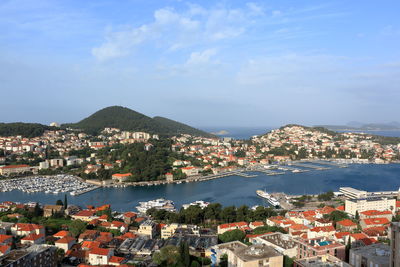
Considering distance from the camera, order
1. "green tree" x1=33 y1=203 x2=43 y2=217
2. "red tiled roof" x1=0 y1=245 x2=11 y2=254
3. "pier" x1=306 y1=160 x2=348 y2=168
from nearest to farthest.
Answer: "red tiled roof" x1=0 y1=245 x2=11 y2=254 → "green tree" x1=33 y1=203 x2=43 y2=217 → "pier" x1=306 y1=160 x2=348 y2=168

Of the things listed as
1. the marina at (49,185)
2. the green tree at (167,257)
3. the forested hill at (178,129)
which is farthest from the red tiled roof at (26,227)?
the forested hill at (178,129)

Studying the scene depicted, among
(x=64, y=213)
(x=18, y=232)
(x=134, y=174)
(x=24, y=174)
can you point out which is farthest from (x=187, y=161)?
(x=18, y=232)

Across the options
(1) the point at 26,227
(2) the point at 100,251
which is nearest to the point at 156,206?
(1) the point at 26,227

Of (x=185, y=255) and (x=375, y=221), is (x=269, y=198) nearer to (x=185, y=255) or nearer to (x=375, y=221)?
(x=375, y=221)

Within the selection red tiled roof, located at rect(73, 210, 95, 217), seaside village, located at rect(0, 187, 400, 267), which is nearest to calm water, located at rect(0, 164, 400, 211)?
red tiled roof, located at rect(73, 210, 95, 217)

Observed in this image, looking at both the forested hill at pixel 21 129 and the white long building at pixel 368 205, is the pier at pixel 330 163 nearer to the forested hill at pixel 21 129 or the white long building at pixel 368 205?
the white long building at pixel 368 205

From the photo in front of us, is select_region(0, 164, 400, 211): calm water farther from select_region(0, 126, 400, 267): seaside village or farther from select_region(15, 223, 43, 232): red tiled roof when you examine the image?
select_region(15, 223, 43, 232): red tiled roof
